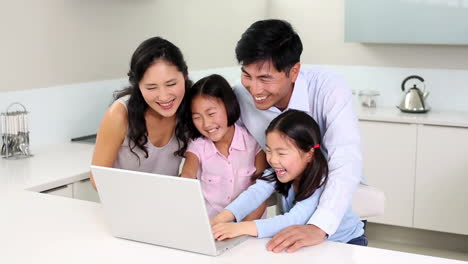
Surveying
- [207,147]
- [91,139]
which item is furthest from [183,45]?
[207,147]

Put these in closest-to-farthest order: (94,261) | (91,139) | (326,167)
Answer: (94,261) → (326,167) → (91,139)

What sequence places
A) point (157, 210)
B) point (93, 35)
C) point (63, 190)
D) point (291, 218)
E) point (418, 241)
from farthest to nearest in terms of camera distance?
point (418, 241) → point (93, 35) → point (63, 190) → point (291, 218) → point (157, 210)

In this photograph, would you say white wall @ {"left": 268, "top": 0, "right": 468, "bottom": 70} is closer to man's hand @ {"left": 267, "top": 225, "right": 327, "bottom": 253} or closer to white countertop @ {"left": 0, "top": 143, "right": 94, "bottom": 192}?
white countertop @ {"left": 0, "top": 143, "right": 94, "bottom": 192}

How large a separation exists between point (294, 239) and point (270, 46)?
650 millimetres

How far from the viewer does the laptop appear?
5.23ft

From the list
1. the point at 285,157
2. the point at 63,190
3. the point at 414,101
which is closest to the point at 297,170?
the point at 285,157

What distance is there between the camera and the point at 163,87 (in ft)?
7.27

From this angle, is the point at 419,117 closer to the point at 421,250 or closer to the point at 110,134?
the point at 421,250

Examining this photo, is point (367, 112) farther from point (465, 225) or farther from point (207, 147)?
point (207, 147)

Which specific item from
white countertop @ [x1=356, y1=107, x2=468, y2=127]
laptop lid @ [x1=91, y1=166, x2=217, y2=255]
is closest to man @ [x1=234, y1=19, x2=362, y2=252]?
laptop lid @ [x1=91, y1=166, x2=217, y2=255]

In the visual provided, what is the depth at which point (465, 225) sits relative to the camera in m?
3.97

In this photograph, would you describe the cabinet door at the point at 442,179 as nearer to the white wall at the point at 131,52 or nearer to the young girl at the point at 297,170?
the white wall at the point at 131,52

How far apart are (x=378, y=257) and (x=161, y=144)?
1102mm

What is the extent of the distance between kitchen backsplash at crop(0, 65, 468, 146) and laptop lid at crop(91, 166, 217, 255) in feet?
4.95
